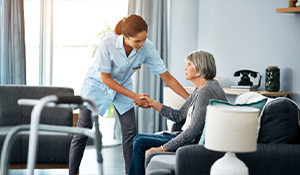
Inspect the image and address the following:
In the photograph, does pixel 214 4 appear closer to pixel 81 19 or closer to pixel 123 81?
pixel 81 19

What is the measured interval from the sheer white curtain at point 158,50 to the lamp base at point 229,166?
11.4 feet

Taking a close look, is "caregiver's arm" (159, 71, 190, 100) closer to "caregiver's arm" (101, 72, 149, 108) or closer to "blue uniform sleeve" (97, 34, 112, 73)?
"caregiver's arm" (101, 72, 149, 108)

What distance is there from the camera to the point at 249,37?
4.44 metres

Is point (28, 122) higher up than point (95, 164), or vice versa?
point (28, 122)

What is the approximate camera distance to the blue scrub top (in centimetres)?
309

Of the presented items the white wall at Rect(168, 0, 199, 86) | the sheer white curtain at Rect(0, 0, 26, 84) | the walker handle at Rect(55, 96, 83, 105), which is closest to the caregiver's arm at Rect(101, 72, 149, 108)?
the walker handle at Rect(55, 96, 83, 105)

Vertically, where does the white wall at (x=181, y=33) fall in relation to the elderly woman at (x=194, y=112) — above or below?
above

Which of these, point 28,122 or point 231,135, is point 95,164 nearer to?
point 28,122

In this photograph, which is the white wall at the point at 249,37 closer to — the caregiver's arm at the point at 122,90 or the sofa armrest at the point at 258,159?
the caregiver's arm at the point at 122,90

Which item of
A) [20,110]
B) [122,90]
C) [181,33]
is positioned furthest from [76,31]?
[20,110]

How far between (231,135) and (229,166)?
0.15 meters

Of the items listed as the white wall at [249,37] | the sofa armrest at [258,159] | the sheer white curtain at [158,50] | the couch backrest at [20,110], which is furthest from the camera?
the sheer white curtain at [158,50]

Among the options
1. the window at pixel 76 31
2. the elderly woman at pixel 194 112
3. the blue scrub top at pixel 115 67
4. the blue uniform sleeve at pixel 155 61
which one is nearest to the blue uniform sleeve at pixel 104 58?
the blue scrub top at pixel 115 67

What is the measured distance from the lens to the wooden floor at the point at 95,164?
3.23 metres
